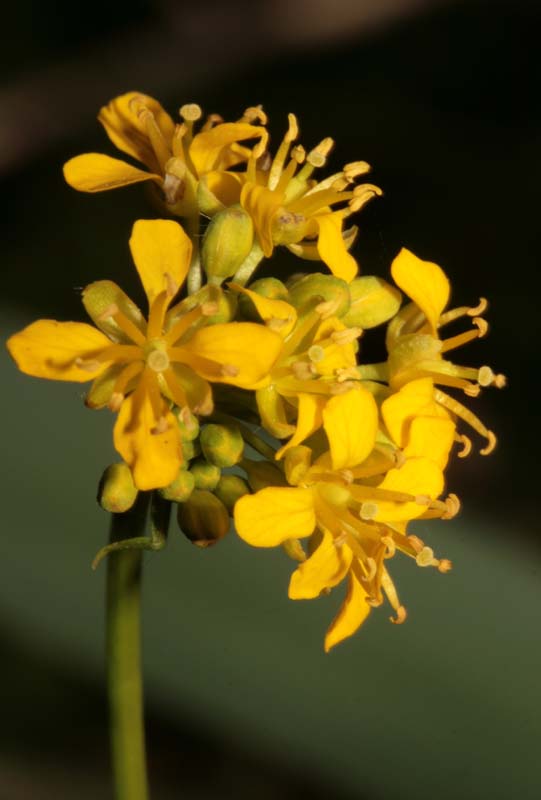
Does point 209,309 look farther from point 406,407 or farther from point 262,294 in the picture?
point 406,407

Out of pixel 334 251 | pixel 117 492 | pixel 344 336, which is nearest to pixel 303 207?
pixel 334 251

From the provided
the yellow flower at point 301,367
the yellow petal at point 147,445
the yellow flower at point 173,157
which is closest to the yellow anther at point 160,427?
the yellow petal at point 147,445

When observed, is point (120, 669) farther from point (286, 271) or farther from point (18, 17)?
point (18, 17)

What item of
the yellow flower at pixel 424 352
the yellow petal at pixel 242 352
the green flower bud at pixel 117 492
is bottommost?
the green flower bud at pixel 117 492

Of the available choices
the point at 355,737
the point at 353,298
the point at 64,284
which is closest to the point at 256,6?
the point at 64,284

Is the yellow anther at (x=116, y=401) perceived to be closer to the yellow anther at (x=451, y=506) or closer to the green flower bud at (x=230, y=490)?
the green flower bud at (x=230, y=490)

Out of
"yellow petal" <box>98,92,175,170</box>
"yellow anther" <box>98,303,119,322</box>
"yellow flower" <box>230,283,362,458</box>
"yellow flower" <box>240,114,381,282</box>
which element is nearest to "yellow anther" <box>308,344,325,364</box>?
"yellow flower" <box>230,283,362,458</box>

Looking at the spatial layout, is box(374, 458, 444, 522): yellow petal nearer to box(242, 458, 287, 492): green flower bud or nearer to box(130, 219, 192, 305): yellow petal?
box(242, 458, 287, 492): green flower bud
